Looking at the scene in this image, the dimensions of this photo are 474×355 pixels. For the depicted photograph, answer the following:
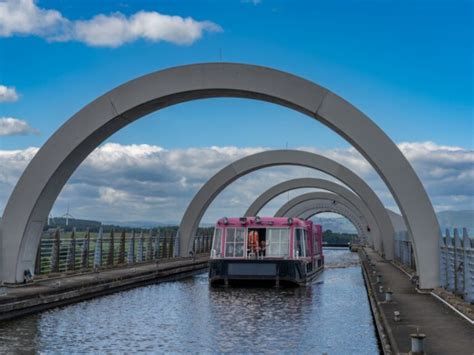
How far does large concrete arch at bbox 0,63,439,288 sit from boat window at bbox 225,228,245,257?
5538mm

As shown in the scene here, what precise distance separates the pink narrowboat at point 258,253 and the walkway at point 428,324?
17.6 ft

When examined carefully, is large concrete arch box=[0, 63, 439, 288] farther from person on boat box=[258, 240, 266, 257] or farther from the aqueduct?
the aqueduct

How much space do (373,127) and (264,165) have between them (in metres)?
18.3

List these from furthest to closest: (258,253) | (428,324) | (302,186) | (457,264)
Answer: (302,186)
(258,253)
(457,264)
(428,324)

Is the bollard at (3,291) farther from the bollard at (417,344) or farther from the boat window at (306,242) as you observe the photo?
the boat window at (306,242)

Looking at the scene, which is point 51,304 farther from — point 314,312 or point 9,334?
point 314,312

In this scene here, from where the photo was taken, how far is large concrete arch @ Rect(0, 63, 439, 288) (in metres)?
16.9

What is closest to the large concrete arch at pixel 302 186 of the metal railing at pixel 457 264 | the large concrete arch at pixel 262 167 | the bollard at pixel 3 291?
the large concrete arch at pixel 262 167

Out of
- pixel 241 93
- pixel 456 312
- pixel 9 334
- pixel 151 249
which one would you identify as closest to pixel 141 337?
pixel 9 334

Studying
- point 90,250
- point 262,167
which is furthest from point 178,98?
point 262,167

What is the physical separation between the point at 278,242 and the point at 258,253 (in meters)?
0.85

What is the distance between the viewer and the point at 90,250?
86.5 ft

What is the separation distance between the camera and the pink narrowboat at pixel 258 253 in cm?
2036

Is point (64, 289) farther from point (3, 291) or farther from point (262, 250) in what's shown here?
point (262, 250)
